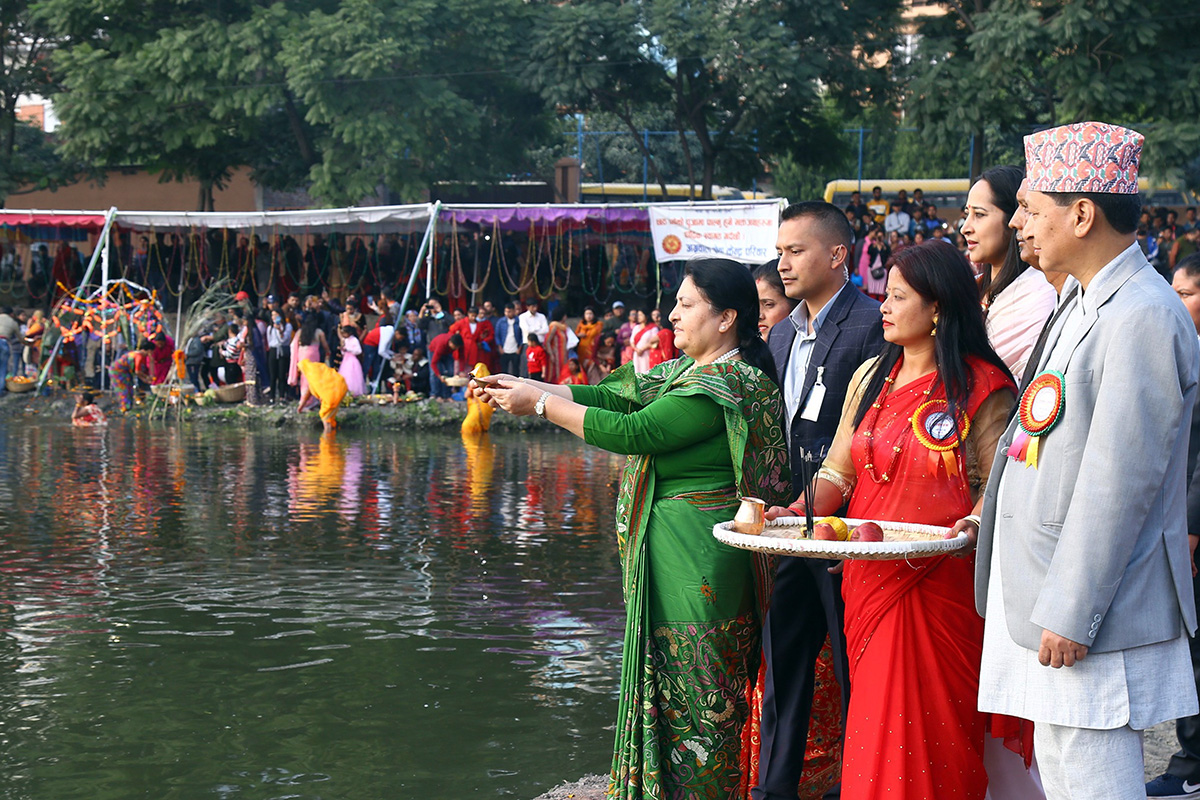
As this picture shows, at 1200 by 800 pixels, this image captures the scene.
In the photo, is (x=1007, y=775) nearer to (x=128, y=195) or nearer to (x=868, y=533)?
(x=868, y=533)

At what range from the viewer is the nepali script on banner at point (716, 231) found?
55.3 ft

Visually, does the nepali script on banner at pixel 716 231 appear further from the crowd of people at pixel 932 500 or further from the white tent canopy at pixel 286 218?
the crowd of people at pixel 932 500

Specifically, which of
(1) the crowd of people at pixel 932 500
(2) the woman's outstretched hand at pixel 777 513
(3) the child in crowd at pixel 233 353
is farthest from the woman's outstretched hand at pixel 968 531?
(3) the child in crowd at pixel 233 353

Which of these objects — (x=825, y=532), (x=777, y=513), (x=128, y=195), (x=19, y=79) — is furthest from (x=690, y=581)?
(x=128, y=195)

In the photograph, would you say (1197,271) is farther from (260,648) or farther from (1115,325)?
(260,648)

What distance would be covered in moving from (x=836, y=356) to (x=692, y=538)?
2.75 ft

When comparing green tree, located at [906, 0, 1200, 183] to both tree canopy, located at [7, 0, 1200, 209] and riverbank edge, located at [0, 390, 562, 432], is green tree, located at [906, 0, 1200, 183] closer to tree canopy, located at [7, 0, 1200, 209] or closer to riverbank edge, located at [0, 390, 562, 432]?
tree canopy, located at [7, 0, 1200, 209]

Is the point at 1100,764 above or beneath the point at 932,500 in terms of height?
beneath

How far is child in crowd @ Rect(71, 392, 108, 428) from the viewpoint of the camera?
16781mm

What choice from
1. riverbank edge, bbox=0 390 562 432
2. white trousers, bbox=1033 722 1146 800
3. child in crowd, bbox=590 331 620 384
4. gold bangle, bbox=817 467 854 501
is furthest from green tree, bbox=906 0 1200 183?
white trousers, bbox=1033 722 1146 800

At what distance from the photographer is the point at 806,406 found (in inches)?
156

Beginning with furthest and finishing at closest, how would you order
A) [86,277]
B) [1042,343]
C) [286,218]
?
[286,218] → [86,277] → [1042,343]

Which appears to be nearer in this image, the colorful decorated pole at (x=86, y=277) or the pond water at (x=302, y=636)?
the pond water at (x=302, y=636)

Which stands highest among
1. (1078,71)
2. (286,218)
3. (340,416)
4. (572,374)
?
(1078,71)
